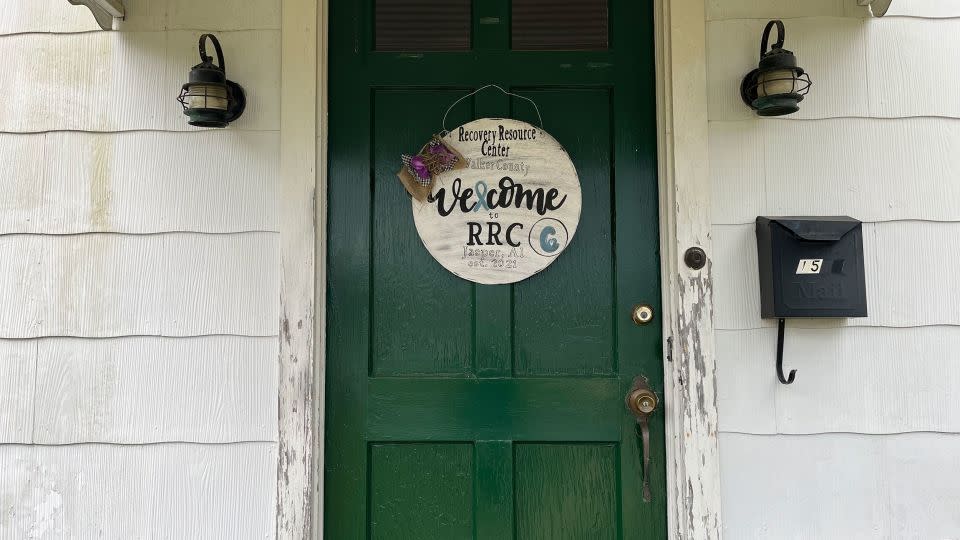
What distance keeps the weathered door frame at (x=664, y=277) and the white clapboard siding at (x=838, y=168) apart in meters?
0.09

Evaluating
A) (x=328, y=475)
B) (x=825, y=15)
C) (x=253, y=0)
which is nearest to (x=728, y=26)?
(x=825, y=15)

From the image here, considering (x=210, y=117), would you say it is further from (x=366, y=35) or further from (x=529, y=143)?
(x=529, y=143)

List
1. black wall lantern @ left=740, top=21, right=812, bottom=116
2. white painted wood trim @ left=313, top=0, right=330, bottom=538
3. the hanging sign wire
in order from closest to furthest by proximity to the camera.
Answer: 1. black wall lantern @ left=740, top=21, right=812, bottom=116
2. white painted wood trim @ left=313, top=0, right=330, bottom=538
3. the hanging sign wire

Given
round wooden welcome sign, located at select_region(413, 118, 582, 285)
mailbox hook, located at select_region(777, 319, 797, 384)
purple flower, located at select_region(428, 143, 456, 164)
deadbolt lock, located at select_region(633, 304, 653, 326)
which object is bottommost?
mailbox hook, located at select_region(777, 319, 797, 384)

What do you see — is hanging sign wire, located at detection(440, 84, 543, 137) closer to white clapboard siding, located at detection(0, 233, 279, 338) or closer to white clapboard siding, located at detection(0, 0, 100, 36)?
white clapboard siding, located at detection(0, 233, 279, 338)

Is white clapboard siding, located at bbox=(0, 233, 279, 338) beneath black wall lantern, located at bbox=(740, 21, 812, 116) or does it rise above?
beneath

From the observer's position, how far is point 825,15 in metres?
1.68

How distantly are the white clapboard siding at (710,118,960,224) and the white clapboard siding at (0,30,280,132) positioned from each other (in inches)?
50.0

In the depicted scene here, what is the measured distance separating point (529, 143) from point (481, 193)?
0.64 feet

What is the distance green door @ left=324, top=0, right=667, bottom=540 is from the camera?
5.50 ft

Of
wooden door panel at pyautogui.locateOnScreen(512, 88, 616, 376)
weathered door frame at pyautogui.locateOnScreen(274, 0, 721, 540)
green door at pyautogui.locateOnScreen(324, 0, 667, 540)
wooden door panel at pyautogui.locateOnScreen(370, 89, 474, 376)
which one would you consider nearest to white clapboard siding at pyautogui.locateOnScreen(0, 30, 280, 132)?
weathered door frame at pyautogui.locateOnScreen(274, 0, 721, 540)

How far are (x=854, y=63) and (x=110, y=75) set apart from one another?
2.04m

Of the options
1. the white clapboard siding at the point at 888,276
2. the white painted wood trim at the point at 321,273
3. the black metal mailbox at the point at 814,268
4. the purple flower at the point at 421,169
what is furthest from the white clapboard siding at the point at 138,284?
the black metal mailbox at the point at 814,268

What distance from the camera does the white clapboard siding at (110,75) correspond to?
5.55 feet
